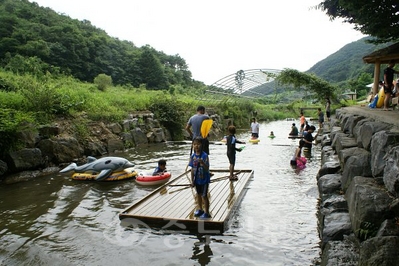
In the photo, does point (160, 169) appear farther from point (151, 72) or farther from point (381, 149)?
point (151, 72)

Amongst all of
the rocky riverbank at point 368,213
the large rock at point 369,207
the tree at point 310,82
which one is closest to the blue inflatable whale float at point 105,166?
the rocky riverbank at point 368,213

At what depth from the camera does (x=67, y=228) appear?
18.3 ft

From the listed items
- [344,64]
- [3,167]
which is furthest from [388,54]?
[344,64]

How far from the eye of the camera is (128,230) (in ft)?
17.6

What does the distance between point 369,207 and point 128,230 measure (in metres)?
3.90

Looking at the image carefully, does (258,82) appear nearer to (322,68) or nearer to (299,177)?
(299,177)

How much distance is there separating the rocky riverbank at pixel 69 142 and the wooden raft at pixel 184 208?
197 inches

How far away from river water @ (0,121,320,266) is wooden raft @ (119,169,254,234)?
163mm

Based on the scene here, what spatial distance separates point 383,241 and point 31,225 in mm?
5805

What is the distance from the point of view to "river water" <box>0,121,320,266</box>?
4.44 metres

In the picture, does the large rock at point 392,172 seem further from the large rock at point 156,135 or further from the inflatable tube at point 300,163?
the large rock at point 156,135

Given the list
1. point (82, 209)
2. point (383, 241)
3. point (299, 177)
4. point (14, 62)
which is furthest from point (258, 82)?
point (383, 241)

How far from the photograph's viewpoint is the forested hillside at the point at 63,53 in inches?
1117

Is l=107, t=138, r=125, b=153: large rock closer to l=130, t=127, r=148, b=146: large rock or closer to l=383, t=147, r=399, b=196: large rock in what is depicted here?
l=130, t=127, r=148, b=146: large rock
